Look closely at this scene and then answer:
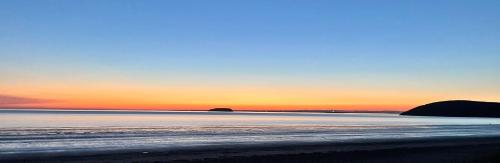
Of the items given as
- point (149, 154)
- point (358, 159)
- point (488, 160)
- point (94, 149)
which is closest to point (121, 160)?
point (149, 154)

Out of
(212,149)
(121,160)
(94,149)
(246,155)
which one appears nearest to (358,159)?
(246,155)

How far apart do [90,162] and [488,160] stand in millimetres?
17147

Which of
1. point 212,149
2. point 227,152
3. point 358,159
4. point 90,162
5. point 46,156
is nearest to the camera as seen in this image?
point 90,162

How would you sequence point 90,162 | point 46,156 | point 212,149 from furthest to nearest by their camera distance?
1. point 212,149
2. point 46,156
3. point 90,162

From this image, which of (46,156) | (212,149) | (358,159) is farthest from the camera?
(212,149)

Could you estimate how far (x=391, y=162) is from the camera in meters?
30.2

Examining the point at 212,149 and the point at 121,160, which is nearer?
the point at 121,160

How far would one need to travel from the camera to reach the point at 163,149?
3638 cm

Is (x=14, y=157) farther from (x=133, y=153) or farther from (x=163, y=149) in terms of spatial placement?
(x=163, y=149)

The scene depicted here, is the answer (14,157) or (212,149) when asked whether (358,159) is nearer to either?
(212,149)

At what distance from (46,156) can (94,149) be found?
528 centimetres

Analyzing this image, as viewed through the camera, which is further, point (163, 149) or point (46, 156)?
point (163, 149)

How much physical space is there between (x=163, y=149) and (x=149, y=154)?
4163 mm

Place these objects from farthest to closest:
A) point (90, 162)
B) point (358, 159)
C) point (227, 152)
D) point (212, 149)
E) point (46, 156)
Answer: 1. point (212, 149)
2. point (227, 152)
3. point (358, 159)
4. point (46, 156)
5. point (90, 162)
